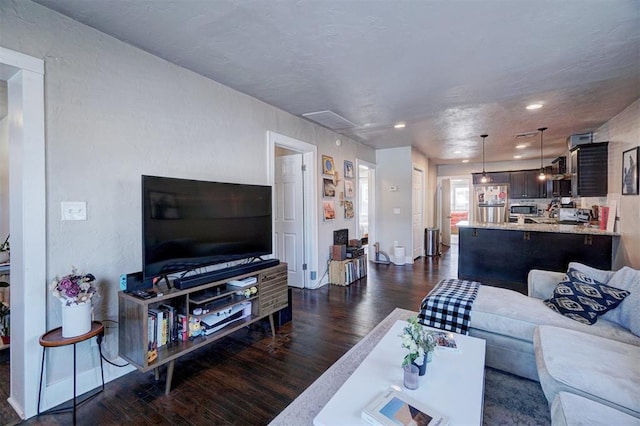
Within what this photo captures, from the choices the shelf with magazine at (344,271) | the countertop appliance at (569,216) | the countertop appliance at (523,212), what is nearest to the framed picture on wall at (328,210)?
the shelf with magazine at (344,271)

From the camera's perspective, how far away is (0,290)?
2.64 meters

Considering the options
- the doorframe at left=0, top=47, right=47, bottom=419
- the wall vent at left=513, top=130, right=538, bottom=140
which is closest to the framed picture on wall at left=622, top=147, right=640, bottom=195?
the wall vent at left=513, top=130, right=538, bottom=140

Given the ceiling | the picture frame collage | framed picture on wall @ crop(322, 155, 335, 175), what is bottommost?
the picture frame collage

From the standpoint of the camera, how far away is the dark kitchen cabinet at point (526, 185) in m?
7.38

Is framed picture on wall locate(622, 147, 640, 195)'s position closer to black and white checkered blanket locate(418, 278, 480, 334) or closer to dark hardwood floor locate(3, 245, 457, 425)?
black and white checkered blanket locate(418, 278, 480, 334)

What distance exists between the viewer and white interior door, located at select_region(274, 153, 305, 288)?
14.4 ft

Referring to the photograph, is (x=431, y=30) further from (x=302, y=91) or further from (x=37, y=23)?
(x=37, y=23)

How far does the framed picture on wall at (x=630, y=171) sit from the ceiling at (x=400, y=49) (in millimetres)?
618

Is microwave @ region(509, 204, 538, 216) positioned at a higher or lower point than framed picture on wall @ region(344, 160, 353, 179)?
lower

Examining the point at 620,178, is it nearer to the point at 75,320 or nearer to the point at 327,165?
the point at 327,165

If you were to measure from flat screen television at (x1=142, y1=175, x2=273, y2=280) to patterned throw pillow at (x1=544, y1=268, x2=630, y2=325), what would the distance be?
259 centimetres

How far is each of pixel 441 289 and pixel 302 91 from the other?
2479 millimetres

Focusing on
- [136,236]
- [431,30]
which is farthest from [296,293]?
[431,30]

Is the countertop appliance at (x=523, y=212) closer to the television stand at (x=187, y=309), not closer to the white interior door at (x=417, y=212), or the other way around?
the white interior door at (x=417, y=212)
